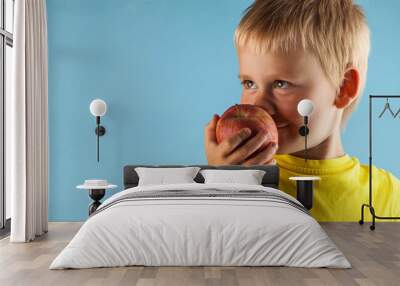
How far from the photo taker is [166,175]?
697cm

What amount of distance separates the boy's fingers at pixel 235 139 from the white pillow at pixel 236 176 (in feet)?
1.53

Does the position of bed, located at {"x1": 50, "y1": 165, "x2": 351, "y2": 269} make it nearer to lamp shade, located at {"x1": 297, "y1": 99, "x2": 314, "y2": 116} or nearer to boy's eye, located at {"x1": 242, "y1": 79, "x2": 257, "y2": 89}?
lamp shade, located at {"x1": 297, "y1": 99, "x2": 314, "y2": 116}

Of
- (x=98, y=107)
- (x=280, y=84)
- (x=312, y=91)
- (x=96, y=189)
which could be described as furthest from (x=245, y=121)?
(x=96, y=189)

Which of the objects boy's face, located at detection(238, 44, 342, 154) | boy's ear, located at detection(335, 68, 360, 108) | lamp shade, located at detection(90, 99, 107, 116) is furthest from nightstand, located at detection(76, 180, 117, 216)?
boy's ear, located at detection(335, 68, 360, 108)

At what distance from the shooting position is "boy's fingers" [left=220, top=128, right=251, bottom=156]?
729 centimetres

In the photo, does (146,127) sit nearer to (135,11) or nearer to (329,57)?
(135,11)

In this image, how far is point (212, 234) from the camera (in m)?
4.68

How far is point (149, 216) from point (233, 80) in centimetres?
320

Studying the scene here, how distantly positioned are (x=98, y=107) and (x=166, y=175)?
1214 mm

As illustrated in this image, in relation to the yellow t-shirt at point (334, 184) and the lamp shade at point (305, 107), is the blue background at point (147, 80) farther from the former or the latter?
the lamp shade at point (305, 107)

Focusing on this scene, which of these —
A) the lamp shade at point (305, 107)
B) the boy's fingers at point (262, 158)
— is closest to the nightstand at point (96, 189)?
the boy's fingers at point (262, 158)

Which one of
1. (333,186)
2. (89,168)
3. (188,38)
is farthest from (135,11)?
(333,186)

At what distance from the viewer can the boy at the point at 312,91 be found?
7289mm

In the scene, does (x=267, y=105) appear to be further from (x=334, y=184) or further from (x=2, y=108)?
(x=2, y=108)
